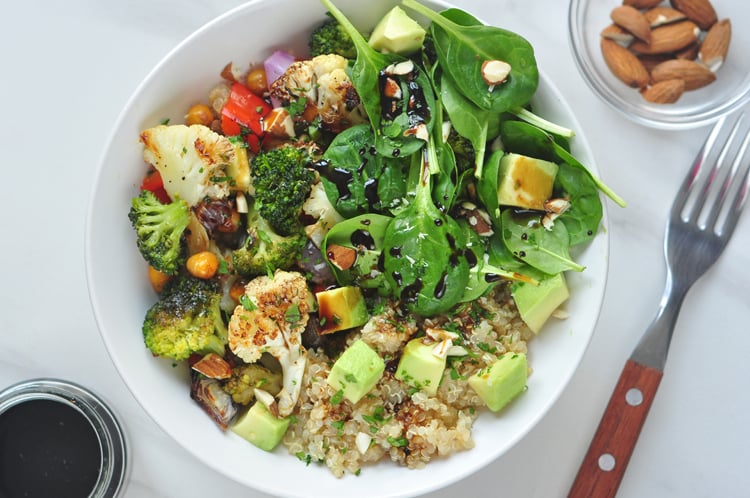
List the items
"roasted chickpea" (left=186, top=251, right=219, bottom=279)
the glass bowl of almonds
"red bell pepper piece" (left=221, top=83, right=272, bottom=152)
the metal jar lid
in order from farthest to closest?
the glass bowl of almonds, the metal jar lid, "red bell pepper piece" (left=221, top=83, right=272, bottom=152), "roasted chickpea" (left=186, top=251, right=219, bottom=279)

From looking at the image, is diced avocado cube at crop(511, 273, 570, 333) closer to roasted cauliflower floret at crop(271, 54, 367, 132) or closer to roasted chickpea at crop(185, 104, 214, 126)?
roasted cauliflower floret at crop(271, 54, 367, 132)

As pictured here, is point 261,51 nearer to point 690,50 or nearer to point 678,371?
point 690,50

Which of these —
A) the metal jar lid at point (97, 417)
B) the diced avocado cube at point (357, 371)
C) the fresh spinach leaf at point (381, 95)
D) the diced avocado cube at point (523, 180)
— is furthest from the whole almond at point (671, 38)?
the metal jar lid at point (97, 417)

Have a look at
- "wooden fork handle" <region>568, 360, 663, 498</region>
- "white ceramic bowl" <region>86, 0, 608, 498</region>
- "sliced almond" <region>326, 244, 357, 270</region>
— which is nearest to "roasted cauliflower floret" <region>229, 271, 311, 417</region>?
"sliced almond" <region>326, 244, 357, 270</region>

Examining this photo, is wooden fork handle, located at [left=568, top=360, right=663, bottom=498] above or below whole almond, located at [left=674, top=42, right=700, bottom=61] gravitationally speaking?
below

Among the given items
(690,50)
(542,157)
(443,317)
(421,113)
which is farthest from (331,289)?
(690,50)

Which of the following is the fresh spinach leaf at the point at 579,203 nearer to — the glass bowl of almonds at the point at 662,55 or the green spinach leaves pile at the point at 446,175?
the green spinach leaves pile at the point at 446,175
